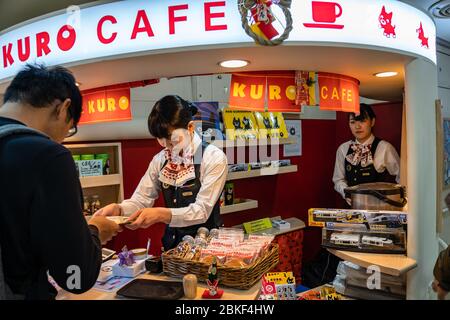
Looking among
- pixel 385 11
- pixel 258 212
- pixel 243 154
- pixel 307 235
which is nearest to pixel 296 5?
pixel 385 11

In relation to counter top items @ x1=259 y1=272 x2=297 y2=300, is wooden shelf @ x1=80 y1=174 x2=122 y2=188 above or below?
above

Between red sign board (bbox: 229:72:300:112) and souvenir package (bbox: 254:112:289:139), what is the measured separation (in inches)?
50.4

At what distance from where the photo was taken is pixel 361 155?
3367 millimetres

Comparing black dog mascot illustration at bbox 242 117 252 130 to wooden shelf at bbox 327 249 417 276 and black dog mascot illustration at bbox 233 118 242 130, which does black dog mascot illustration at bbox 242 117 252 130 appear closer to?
black dog mascot illustration at bbox 233 118 242 130

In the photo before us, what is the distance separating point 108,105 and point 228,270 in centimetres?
160

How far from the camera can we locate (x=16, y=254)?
2.97ft

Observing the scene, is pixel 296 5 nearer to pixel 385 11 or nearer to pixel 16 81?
pixel 385 11

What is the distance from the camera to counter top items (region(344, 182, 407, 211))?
2.03m

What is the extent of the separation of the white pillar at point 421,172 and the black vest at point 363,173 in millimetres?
1456

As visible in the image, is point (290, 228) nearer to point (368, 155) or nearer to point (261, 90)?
point (368, 155)

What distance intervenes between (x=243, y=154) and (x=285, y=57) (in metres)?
1.77

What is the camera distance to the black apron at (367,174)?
3.28m

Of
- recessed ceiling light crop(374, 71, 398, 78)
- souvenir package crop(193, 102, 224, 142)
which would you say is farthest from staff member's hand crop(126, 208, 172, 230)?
recessed ceiling light crop(374, 71, 398, 78)

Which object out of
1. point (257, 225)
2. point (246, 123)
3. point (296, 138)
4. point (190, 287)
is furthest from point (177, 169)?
point (296, 138)
